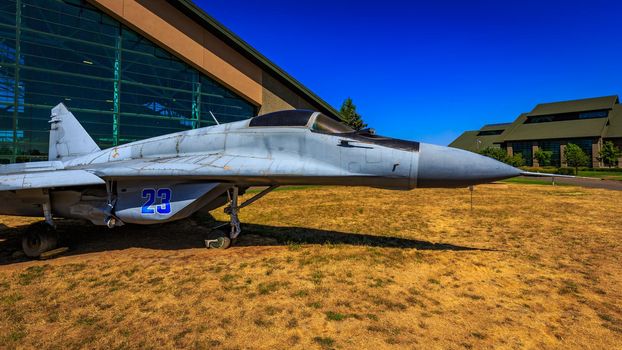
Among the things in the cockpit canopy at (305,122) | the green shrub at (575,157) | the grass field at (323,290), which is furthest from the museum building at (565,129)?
the cockpit canopy at (305,122)

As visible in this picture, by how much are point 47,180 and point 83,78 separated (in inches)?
724

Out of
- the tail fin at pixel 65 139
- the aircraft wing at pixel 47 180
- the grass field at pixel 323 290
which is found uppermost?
the tail fin at pixel 65 139

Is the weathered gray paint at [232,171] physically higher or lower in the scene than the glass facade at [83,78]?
lower

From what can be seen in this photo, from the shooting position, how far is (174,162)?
6.49 meters

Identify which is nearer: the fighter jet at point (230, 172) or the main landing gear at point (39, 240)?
the fighter jet at point (230, 172)

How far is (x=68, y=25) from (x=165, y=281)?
23.3 meters

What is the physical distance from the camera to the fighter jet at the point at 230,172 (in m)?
5.30

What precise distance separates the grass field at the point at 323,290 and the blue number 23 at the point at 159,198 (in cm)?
97

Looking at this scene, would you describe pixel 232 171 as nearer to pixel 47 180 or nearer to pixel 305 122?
pixel 305 122

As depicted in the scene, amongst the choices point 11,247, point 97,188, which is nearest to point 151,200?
point 97,188

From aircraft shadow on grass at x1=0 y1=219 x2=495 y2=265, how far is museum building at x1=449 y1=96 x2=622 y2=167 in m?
67.5

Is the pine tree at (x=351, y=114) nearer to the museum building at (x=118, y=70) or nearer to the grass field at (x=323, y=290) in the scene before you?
the museum building at (x=118, y=70)

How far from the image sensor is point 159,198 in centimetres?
636

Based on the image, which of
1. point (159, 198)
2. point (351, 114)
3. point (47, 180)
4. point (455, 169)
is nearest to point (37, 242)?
point (47, 180)
